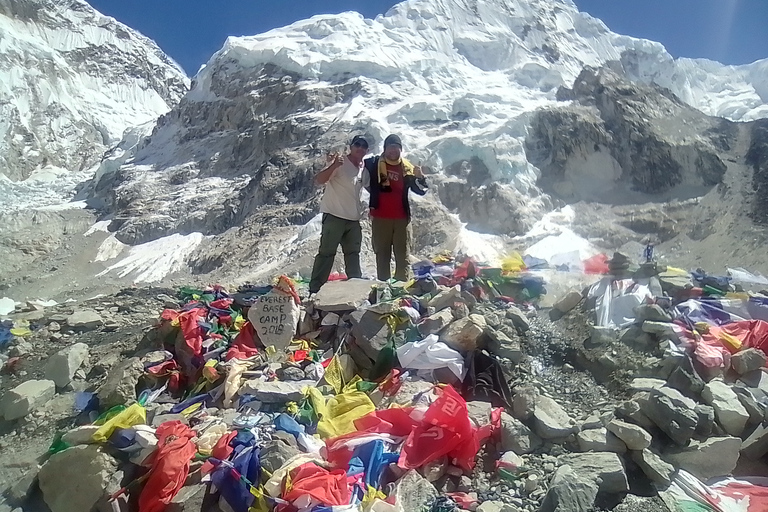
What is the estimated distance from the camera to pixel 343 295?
460cm

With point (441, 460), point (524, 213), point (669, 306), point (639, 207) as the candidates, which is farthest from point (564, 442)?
point (639, 207)

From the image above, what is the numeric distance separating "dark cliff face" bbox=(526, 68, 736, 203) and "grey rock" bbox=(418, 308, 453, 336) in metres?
26.8

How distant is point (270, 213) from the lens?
89.4 ft

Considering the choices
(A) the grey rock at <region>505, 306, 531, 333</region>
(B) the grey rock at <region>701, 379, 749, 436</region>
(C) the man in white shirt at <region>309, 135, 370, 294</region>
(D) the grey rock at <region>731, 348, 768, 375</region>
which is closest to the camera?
(B) the grey rock at <region>701, 379, 749, 436</region>

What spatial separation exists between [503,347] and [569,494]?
132 centimetres

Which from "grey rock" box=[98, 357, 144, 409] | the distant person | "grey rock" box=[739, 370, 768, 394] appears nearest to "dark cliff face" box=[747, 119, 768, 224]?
"grey rock" box=[739, 370, 768, 394]

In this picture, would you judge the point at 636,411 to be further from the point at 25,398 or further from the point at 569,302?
the point at 25,398

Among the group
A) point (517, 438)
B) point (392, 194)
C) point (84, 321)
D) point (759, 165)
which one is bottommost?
point (517, 438)

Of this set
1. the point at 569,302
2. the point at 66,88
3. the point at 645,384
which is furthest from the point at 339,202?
the point at 66,88

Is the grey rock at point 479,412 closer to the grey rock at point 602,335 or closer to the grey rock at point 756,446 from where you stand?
the grey rock at point 602,335

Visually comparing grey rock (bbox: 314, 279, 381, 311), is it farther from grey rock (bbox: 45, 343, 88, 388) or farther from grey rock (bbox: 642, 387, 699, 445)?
grey rock (bbox: 642, 387, 699, 445)

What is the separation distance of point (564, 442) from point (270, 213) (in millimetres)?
25613

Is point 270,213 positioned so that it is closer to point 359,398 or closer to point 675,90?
point 359,398

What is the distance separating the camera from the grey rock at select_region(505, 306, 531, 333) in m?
4.13
